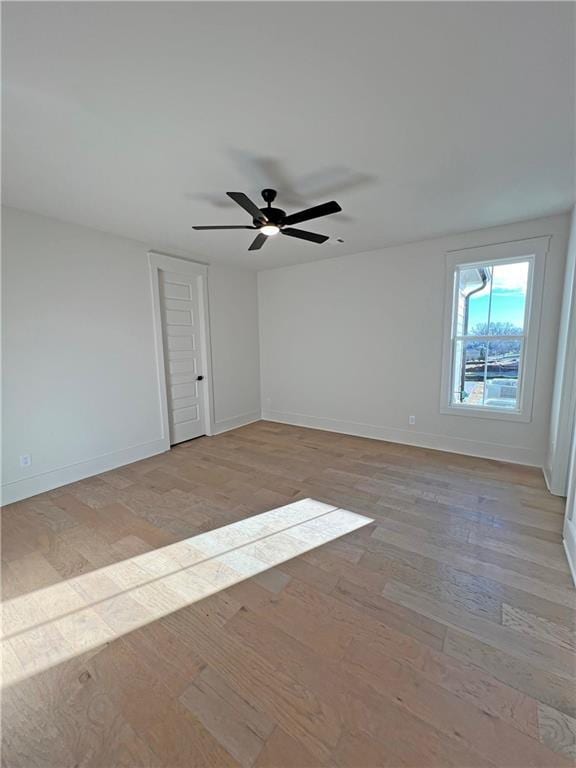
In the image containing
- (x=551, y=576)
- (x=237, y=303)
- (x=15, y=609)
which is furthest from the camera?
(x=237, y=303)

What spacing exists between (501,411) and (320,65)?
365 centimetres

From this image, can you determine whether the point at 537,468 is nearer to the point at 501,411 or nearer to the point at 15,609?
the point at 501,411

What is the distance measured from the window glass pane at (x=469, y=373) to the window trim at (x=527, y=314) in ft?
0.27

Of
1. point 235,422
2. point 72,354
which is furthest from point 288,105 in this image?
point 235,422

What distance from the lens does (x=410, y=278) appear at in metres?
4.10

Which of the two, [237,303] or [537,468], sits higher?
[237,303]

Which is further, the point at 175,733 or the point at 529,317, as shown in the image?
the point at 529,317

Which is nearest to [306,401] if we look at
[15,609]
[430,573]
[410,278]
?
[410,278]

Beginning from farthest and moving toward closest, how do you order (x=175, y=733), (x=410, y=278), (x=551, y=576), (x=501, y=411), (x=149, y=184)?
(x=410, y=278) < (x=501, y=411) < (x=149, y=184) < (x=551, y=576) < (x=175, y=733)

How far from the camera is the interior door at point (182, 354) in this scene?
4.27 m

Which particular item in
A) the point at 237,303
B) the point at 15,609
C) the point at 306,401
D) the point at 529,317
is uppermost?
the point at 237,303

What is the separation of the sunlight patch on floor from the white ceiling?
105 inches

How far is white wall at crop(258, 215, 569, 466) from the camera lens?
11.4 ft

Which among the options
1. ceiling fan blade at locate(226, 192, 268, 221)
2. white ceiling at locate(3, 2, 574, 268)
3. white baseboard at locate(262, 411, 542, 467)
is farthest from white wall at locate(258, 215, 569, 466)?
ceiling fan blade at locate(226, 192, 268, 221)
